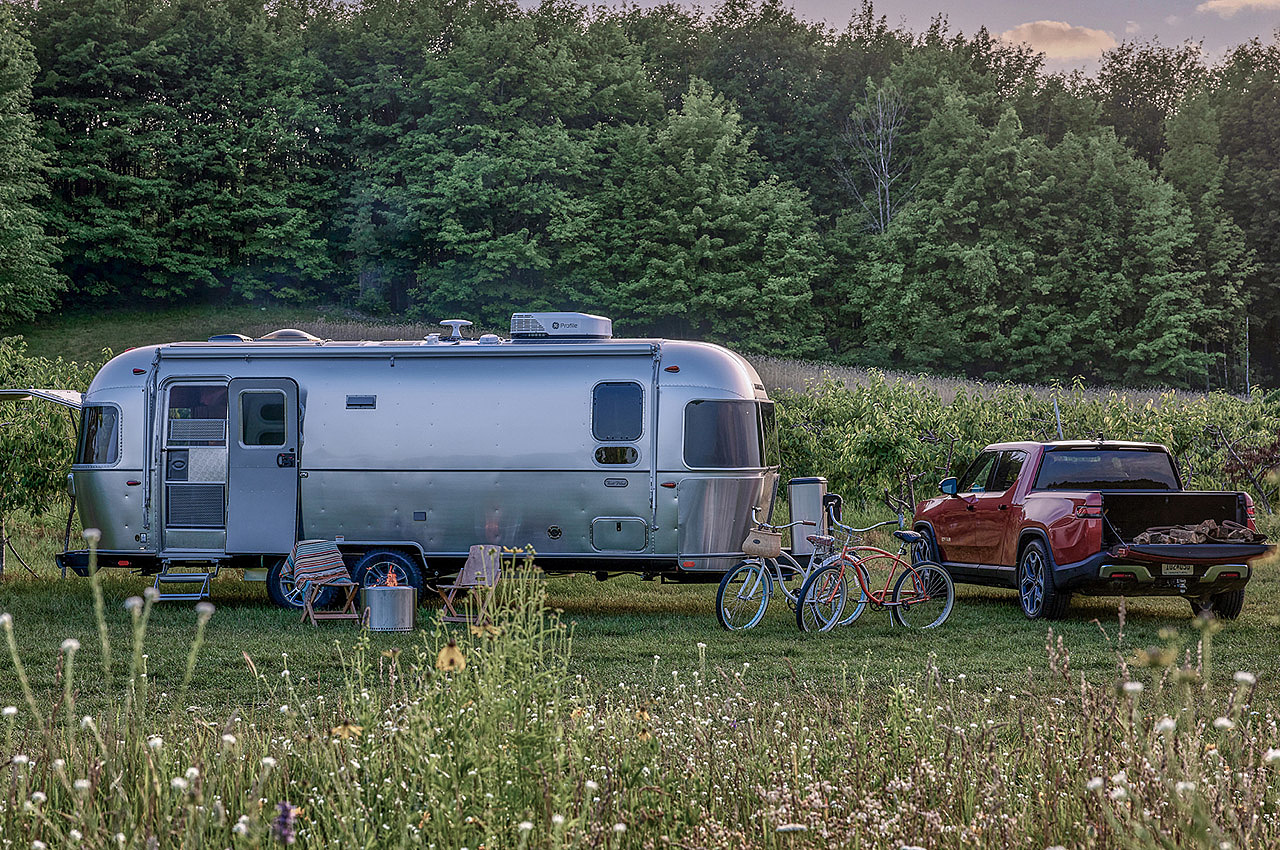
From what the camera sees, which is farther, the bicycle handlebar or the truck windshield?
the truck windshield

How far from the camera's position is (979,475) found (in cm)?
1350

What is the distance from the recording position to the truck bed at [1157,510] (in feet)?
35.8

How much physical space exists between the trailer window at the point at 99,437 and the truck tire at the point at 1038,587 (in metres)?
9.05

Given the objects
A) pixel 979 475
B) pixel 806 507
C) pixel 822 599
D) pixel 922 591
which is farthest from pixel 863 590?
pixel 979 475

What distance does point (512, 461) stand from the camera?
12.1 m

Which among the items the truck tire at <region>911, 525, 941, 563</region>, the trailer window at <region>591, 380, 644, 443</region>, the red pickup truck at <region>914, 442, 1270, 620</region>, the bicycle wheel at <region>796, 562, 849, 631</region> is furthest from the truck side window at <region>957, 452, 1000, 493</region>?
the trailer window at <region>591, 380, 644, 443</region>

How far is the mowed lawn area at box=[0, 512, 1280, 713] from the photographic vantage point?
26.9ft

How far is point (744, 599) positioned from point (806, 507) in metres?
1.32

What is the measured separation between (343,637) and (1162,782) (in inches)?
303

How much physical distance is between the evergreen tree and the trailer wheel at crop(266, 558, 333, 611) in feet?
106

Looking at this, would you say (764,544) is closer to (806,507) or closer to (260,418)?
(806,507)

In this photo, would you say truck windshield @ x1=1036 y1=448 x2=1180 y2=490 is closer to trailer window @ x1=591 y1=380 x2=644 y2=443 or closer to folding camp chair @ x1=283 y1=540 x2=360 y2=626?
trailer window @ x1=591 y1=380 x2=644 y2=443

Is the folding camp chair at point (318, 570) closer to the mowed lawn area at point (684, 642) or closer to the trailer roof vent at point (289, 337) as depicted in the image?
the mowed lawn area at point (684, 642)

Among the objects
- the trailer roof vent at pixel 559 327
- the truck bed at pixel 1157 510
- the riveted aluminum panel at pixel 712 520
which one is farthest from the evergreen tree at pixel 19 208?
the truck bed at pixel 1157 510
